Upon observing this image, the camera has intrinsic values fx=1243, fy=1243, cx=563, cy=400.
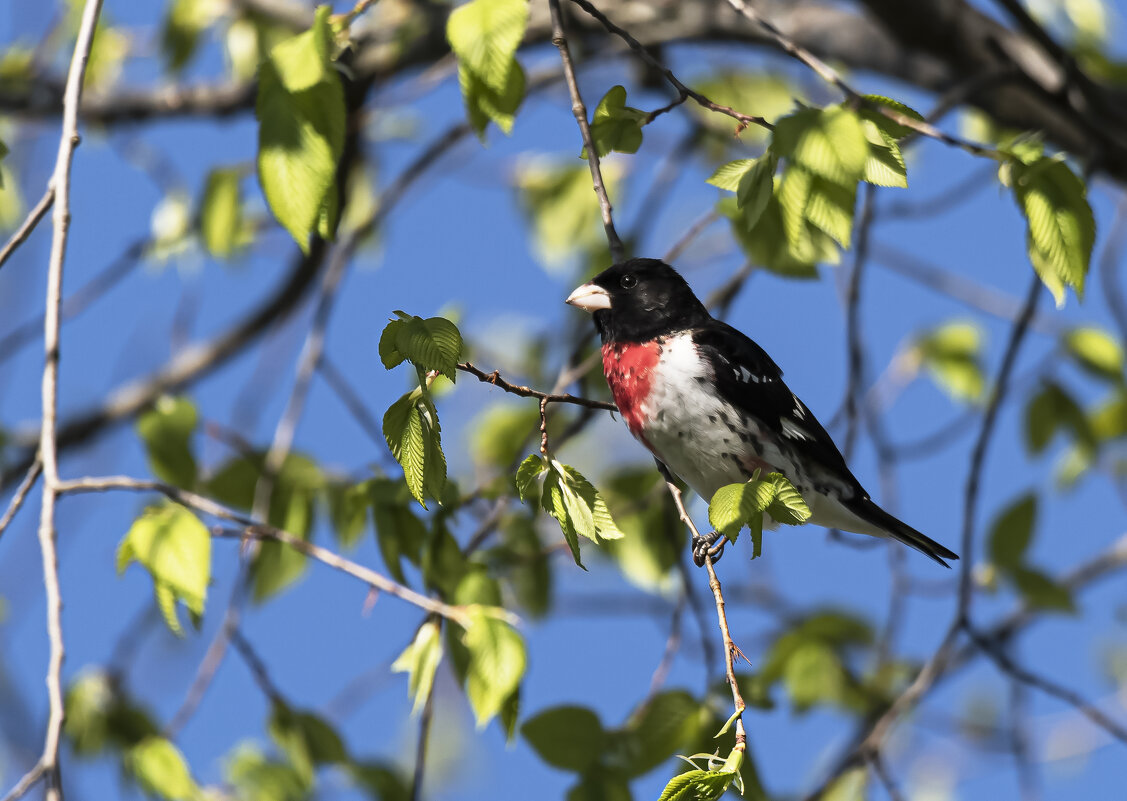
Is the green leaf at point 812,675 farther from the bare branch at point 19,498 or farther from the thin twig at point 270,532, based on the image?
the bare branch at point 19,498

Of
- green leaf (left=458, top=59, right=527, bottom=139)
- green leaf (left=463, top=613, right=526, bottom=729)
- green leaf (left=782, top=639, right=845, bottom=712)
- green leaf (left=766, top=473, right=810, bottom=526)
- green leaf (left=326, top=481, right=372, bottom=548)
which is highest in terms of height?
green leaf (left=458, top=59, right=527, bottom=139)

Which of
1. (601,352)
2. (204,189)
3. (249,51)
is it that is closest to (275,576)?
(601,352)

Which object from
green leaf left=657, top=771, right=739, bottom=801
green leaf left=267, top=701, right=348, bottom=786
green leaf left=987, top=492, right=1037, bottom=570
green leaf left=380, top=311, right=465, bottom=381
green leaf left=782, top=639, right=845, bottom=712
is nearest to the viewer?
green leaf left=657, top=771, right=739, bottom=801

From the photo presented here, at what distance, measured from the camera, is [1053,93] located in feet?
15.4

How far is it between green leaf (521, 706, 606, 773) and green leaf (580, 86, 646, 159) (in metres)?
1.59

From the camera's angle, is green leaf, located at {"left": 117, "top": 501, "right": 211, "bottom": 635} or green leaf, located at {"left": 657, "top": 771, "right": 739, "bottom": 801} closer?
green leaf, located at {"left": 657, "top": 771, "right": 739, "bottom": 801}

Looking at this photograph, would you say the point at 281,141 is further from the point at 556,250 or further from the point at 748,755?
the point at 556,250

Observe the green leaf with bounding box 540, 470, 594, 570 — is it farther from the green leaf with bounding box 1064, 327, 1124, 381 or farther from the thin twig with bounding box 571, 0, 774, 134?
the green leaf with bounding box 1064, 327, 1124, 381

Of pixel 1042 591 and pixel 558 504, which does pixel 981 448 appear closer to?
pixel 1042 591

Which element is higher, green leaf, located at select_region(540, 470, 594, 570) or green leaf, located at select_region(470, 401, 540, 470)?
green leaf, located at select_region(470, 401, 540, 470)

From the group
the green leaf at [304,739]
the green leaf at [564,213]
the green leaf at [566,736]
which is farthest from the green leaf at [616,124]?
the green leaf at [564,213]

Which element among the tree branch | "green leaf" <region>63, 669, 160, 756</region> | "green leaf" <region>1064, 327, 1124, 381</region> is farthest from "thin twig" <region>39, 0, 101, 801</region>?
"green leaf" <region>1064, 327, 1124, 381</region>

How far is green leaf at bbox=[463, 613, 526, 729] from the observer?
3006 mm

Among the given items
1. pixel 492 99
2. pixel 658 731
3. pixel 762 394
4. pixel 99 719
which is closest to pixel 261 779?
pixel 99 719
